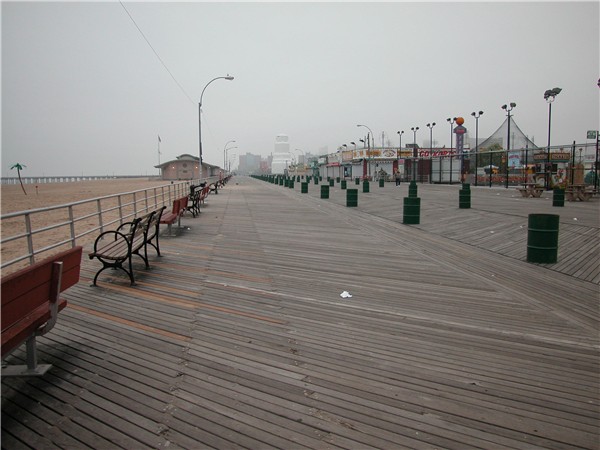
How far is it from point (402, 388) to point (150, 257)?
6086mm

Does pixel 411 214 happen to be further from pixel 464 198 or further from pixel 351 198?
pixel 351 198

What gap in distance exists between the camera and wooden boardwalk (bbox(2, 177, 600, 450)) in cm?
279

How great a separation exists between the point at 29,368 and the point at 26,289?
77cm

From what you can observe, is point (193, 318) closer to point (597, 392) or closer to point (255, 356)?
point (255, 356)

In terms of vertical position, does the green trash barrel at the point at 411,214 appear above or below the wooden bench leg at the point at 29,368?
above

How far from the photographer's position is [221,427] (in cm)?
281

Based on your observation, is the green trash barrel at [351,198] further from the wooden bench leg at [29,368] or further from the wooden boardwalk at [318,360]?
the wooden bench leg at [29,368]

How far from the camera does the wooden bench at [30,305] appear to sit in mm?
2986

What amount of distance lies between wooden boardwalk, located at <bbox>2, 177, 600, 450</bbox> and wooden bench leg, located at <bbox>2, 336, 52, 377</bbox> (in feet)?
0.25

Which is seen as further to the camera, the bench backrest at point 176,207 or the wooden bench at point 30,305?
the bench backrest at point 176,207

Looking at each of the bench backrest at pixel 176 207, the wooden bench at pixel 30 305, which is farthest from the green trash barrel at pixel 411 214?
the wooden bench at pixel 30 305

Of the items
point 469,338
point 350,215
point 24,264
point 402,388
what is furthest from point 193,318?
point 350,215

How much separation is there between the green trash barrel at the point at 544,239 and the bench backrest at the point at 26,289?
767 cm

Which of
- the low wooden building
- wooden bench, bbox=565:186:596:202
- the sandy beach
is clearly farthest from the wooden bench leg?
the low wooden building
